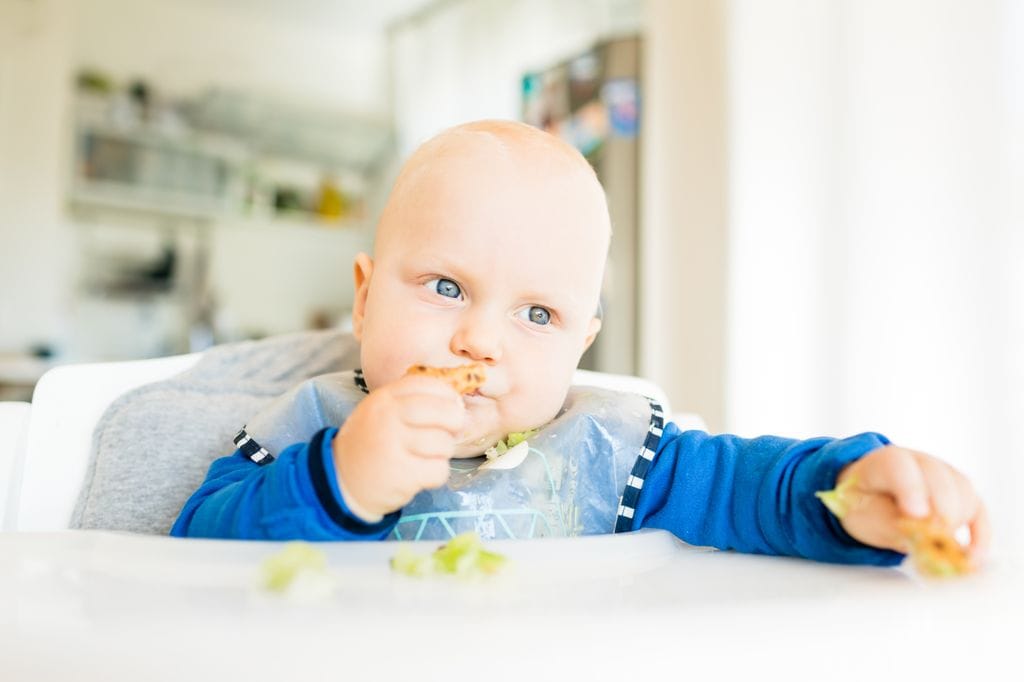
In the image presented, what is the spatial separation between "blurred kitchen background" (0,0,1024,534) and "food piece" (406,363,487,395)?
55.0 inches

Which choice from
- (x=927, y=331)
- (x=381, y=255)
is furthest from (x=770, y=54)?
(x=381, y=255)

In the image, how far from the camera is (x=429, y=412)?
1.90 feet

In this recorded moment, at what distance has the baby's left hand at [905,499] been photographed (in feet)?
1.88

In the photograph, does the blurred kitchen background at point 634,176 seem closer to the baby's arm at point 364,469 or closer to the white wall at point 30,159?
the white wall at point 30,159

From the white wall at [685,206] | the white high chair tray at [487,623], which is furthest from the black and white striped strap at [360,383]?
the white wall at [685,206]

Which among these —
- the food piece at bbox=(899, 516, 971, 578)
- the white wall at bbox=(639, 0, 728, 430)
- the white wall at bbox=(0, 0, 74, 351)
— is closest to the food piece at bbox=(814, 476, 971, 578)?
the food piece at bbox=(899, 516, 971, 578)

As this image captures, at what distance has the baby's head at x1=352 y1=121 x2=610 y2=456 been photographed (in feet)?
2.56

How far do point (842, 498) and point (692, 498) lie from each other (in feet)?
0.63

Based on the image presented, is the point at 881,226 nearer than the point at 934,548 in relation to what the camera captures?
No

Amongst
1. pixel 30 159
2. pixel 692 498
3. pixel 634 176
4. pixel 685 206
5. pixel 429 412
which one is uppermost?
pixel 30 159

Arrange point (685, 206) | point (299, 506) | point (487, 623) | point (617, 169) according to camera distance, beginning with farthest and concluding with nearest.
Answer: point (617, 169)
point (685, 206)
point (299, 506)
point (487, 623)

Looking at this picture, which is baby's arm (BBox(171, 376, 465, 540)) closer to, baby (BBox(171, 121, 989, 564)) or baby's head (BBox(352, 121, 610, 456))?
baby (BBox(171, 121, 989, 564))

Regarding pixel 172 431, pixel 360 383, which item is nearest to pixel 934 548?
pixel 360 383

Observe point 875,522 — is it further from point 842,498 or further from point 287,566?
point 287,566
